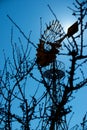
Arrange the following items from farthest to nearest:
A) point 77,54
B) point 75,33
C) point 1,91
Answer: point 1,91 → point 77,54 → point 75,33

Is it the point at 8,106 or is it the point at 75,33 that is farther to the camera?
the point at 8,106

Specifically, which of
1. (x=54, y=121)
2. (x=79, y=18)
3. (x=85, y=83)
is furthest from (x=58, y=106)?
(x=79, y=18)

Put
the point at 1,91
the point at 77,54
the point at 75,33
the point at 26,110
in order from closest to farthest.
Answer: the point at 75,33 → the point at 77,54 → the point at 26,110 → the point at 1,91

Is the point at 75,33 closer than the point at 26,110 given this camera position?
Yes

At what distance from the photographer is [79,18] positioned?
3904 mm

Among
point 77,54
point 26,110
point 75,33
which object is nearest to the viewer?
point 75,33

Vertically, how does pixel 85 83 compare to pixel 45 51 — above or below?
below

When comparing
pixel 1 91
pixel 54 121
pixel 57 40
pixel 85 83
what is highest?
pixel 57 40

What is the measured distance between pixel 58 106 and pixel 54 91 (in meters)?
0.47

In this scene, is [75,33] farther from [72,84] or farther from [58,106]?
[58,106]

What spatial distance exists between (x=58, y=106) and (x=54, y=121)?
0.97ft

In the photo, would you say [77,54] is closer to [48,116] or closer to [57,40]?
[57,40]

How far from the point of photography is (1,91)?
456 cm

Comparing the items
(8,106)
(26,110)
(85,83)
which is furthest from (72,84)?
(8,106)
